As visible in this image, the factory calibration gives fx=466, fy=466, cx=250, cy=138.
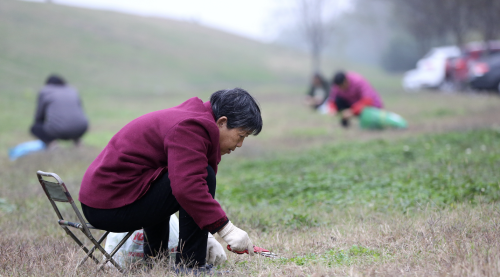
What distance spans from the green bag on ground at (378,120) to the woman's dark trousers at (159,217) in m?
7.06

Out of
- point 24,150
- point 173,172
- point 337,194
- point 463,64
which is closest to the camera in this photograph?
point 173,172

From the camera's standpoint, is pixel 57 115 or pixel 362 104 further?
pixel 362 104

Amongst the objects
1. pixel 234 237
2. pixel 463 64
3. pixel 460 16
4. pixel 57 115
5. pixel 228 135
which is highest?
pixel 460 16

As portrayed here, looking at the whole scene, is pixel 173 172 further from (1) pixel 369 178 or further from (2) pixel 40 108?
(2) pixel 40 108

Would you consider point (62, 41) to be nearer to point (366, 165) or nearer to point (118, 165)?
point (366, 165)

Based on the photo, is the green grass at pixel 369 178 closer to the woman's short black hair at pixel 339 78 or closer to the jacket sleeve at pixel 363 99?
the jacket sleeve at pixel 363 99

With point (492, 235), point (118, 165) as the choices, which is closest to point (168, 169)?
point (118, 165)

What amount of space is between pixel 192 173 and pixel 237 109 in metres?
0.47

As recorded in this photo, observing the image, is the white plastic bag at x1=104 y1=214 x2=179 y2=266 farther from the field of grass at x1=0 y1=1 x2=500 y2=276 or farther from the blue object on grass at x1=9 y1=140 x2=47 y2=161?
the blue object on grass at x1=9 y1=140 x2=47 y2=161

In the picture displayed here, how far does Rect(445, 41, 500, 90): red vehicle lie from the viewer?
1639 centimetres

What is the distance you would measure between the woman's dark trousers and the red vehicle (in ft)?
50.3

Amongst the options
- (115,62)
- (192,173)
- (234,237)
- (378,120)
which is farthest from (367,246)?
(115,62)

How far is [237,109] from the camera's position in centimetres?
269

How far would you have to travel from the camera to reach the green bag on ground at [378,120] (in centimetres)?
916
